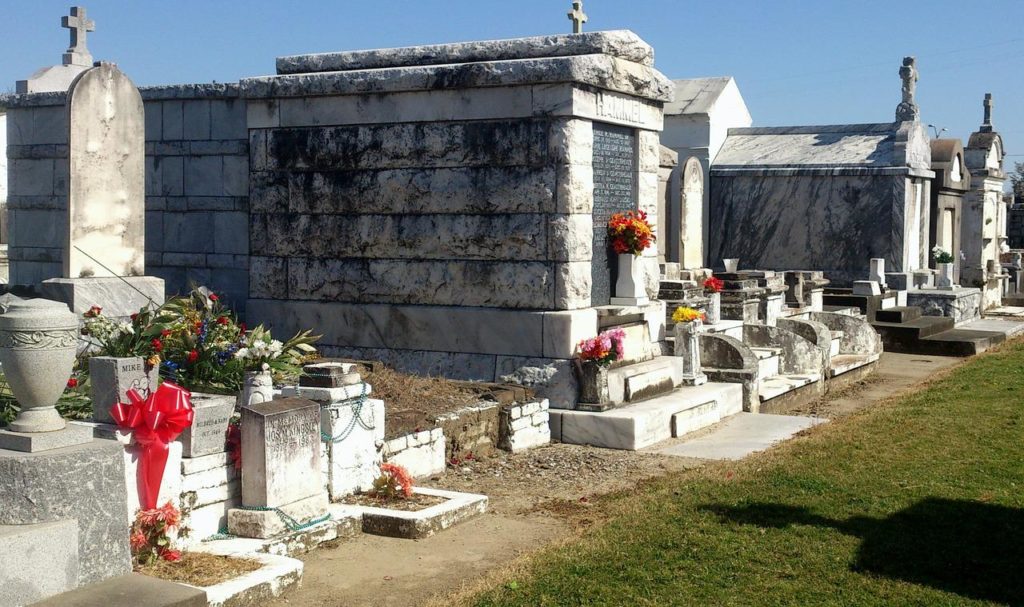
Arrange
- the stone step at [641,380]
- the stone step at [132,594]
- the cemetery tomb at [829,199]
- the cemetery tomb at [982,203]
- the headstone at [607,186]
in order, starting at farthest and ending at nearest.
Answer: the cemetery tomb at [982,203]
the cemetery tomb at [829,199]
the headstone at [607,186]
the stone step at [641,380]
the stone step at [132,594]

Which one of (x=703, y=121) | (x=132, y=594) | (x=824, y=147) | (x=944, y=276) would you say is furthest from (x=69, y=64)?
(x=944, y=276)

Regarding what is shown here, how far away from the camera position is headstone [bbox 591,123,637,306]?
985cm

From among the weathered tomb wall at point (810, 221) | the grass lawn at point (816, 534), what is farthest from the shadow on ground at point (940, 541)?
A: the weathered tomb wall at point (810, 221)

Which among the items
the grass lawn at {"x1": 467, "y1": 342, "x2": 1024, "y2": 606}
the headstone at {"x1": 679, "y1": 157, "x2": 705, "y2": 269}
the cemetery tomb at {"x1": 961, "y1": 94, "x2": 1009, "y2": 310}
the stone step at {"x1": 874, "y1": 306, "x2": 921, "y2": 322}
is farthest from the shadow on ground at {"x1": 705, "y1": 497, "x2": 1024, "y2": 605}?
the cemetery tomb at {"x1": 961, "y1": 94, "x2": 1009, "y2": 310}

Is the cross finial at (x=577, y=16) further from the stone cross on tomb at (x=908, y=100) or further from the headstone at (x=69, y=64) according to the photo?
the stone cross on tomb at (x=908, y=100)

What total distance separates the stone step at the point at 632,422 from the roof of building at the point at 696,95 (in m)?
14.6

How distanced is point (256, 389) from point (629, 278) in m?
4.60

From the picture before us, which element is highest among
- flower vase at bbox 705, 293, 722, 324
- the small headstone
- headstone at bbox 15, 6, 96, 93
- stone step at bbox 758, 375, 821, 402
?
headstone at bbox 15, 6, 96, 93

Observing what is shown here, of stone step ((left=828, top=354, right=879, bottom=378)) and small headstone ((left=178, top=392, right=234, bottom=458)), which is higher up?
small headstone ((left=178, top=392, right=234, bottom=458))

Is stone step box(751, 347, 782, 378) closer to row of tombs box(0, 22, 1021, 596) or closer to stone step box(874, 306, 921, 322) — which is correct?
row of tombs box(0, 22, 1021, 596)

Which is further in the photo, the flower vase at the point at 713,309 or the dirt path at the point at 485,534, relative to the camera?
the flower vase at the point at 713,309

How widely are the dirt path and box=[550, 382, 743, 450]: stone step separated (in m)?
0.15

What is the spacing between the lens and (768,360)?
12219 mm

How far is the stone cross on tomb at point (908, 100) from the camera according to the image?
22.0 m
